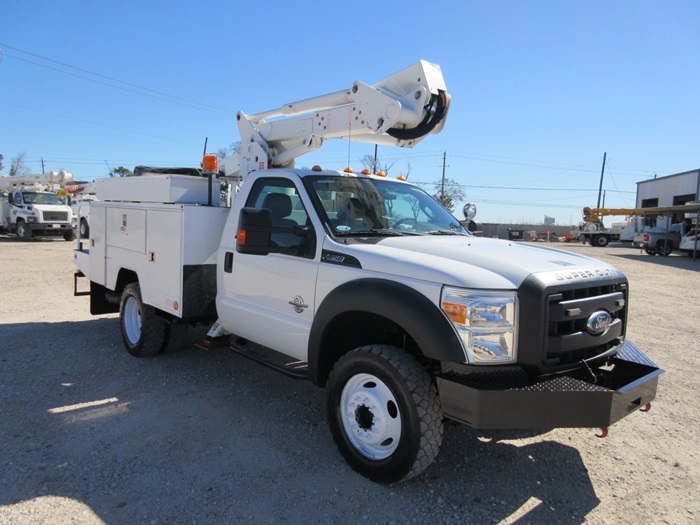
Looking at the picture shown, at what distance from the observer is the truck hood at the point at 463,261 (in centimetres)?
300

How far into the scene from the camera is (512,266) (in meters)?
3.13

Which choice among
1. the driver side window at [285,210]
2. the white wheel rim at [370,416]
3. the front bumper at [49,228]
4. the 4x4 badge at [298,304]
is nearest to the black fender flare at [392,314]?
the 4x4 badge at [298,304]

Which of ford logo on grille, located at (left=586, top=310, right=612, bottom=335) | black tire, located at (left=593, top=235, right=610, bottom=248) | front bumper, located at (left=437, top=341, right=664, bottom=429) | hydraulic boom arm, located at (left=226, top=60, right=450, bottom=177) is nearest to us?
front bumper, located at (left=437, top=341, right=664, bottom=429)

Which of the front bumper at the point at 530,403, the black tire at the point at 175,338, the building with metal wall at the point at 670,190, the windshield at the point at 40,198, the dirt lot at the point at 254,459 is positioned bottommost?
the dirt lot at the point at 254,459

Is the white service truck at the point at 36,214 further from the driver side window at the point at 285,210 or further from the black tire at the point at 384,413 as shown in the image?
the black tire at the point at 384,413

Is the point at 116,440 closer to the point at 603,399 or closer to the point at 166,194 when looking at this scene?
the point at 166,194

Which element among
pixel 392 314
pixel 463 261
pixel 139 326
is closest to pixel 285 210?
pixel 392 314

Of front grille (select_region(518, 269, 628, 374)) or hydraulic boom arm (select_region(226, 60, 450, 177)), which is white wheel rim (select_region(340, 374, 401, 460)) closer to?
front grille (select_region(518, 269, 628, 374))

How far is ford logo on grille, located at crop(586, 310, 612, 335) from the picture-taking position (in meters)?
3.18

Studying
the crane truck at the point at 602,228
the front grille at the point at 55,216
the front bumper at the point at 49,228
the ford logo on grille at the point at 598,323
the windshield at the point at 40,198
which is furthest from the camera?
the crane truck at the point at 602,228

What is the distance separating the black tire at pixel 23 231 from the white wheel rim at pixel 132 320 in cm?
2099

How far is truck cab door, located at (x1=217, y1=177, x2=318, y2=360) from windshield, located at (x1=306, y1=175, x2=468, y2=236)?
0.65ft

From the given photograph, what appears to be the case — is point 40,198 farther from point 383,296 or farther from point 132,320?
point 383,296

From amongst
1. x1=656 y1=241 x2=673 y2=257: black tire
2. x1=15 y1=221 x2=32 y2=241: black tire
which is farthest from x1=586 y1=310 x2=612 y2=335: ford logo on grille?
x1=656 y1=241 x2=673 y2=257: black tire
